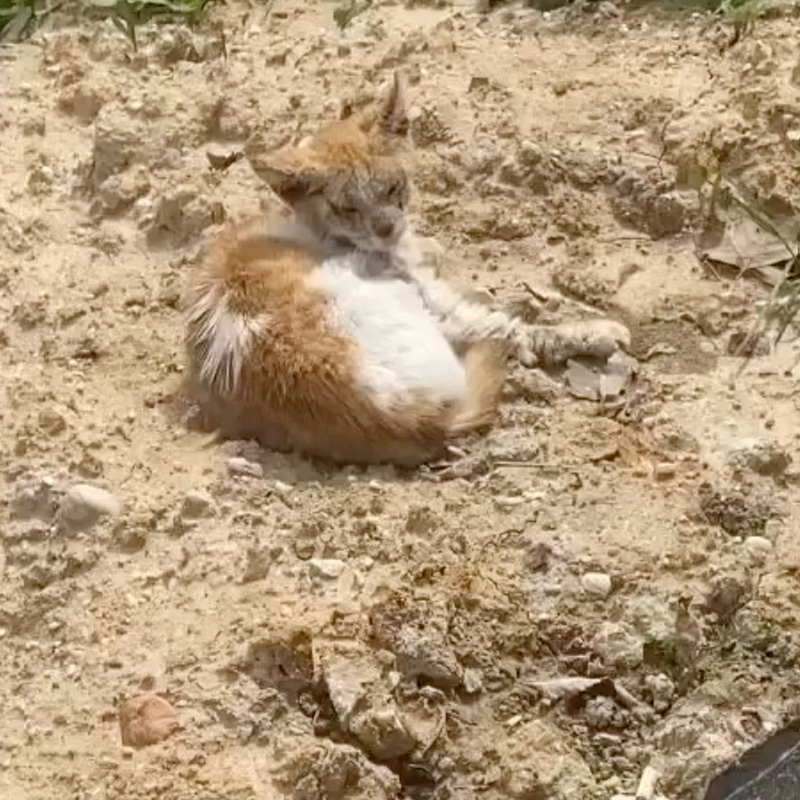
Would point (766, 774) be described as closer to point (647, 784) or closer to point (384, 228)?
point (647, 784)

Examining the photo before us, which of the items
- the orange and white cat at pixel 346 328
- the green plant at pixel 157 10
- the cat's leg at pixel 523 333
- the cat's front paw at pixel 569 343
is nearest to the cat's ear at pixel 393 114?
the orange and white cat at pixel 346 328

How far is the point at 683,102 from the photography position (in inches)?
194

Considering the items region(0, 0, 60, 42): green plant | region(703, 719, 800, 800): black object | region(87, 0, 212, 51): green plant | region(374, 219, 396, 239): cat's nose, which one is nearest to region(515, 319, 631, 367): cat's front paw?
region(374, 219, 396, 239): cat's nose

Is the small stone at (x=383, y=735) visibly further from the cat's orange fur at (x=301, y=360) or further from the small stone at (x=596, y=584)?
the cat's orange fur at (x=301, y=360)

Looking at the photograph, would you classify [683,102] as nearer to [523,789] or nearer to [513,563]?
[513,563]

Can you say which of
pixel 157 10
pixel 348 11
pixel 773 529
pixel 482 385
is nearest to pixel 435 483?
pixel 482 385

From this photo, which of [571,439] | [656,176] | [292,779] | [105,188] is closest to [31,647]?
[292,779]

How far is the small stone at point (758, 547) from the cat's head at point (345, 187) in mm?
1189

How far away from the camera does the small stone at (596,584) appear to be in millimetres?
3547

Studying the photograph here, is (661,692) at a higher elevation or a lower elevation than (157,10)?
lower

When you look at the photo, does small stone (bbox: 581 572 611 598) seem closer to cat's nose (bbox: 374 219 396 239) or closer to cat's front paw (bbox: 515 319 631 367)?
cat's front paw (bbox: 515 319 631 367)

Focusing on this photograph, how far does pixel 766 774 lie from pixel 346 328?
1330 mm

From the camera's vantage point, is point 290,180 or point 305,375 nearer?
point 305,375

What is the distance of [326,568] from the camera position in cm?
361
